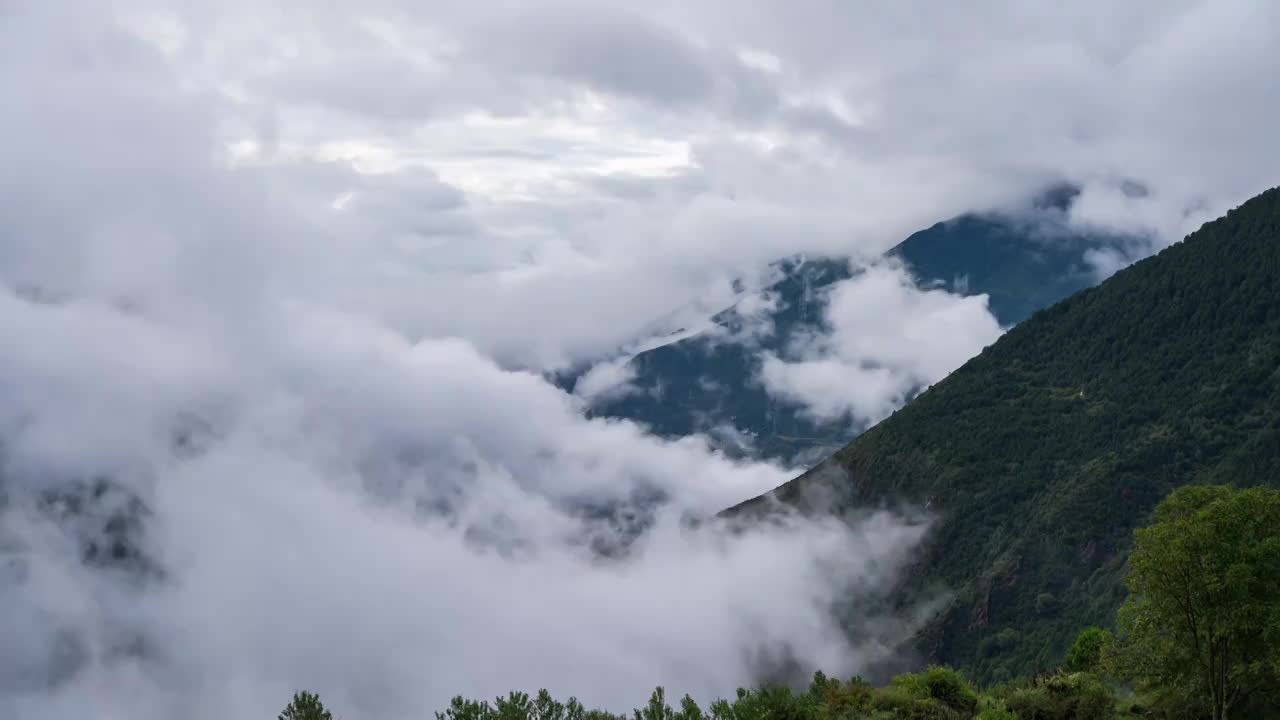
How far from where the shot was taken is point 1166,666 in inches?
1721

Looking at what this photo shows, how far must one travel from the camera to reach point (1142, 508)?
167 meters

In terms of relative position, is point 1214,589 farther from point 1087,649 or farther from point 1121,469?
point 1121,469

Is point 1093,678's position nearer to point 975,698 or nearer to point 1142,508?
point 975,698

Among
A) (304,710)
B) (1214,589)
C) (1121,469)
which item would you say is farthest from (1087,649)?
(1121,469)

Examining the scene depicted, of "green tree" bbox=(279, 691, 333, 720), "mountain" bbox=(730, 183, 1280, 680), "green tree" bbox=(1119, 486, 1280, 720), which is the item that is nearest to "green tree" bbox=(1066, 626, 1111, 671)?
"green tree" bbox=(1119, 486, 1280, 720)

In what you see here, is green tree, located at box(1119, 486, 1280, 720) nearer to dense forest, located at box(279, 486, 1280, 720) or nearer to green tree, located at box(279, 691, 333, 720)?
dense forest, located at box(279, 486, 1280, 720)

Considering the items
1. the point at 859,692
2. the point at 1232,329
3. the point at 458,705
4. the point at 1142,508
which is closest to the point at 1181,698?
the point at 859,692

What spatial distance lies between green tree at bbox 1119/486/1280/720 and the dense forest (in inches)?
1.9

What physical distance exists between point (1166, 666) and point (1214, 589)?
577cm

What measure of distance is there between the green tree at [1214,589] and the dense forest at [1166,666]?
47 millimetres

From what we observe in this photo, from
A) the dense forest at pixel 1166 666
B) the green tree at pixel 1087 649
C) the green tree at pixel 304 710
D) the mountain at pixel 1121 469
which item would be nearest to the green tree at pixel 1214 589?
the dense forest at pixel 1166 666

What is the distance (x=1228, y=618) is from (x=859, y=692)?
16.7 metres

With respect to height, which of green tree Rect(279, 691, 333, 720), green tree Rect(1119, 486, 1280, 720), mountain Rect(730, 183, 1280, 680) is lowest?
green tree Rect(1119, 486, 1280, 720)

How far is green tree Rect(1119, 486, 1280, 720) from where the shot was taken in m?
39.5
